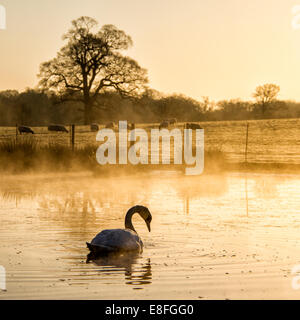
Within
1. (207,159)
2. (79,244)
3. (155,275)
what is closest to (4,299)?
(155,275)

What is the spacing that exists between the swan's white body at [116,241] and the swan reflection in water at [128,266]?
0.10 meters

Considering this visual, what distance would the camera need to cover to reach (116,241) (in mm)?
9578

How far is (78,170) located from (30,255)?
16158 mm

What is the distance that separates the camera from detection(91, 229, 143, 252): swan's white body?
9.51 meters

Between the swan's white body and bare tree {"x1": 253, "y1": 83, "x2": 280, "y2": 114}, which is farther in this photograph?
bare tree {"x1": 253, "y1": 83, "x2": 280, "y2": 114}

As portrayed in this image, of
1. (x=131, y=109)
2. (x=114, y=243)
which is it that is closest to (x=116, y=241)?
(x=114, y=243)

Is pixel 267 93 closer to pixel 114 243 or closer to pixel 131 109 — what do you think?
pixel 131 109

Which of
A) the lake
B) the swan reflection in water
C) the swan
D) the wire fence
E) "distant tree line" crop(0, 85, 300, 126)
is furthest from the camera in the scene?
"distant tree line" crop(0, 85, 300, 126)

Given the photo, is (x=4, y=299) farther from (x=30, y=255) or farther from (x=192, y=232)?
(x=192, y=232)

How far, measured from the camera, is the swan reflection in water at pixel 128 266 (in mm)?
8109

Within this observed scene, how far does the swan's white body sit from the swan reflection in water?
0.10 m
